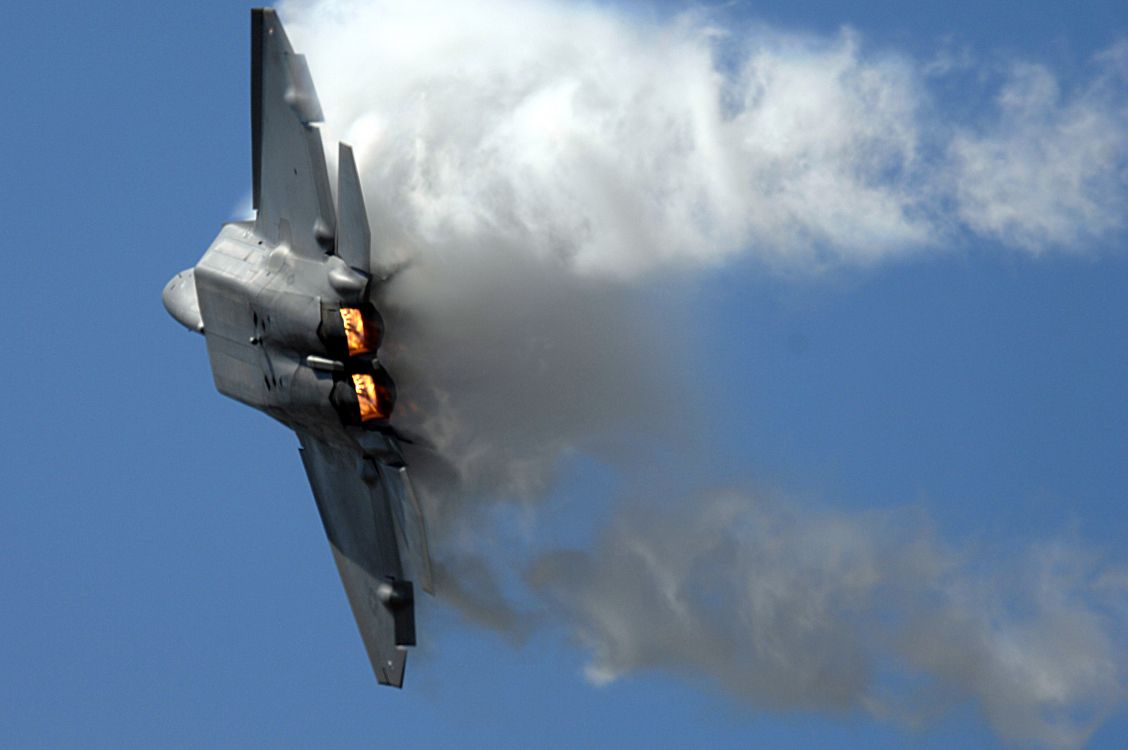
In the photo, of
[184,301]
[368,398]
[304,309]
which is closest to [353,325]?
[304,309]

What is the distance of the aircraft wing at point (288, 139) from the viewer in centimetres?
2097

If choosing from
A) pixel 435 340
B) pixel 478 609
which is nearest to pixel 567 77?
pixel 435 340

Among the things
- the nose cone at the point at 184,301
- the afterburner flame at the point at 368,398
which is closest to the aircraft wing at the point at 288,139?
the afterburner flame at the point at 368,398

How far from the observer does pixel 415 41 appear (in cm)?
2273

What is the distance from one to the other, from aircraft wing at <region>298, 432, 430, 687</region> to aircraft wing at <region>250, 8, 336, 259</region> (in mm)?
2839

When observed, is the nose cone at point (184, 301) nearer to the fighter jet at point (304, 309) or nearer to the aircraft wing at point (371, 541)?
the fighter jet at point (304, 309)

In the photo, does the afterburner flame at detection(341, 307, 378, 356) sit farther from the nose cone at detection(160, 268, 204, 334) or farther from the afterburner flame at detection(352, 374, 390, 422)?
the nose cone at detection(160, 268, 204, 334)

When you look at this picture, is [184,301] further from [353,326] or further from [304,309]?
[353,326]

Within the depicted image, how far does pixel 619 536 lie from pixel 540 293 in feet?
11.0

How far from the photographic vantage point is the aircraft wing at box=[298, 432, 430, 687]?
2345 cm

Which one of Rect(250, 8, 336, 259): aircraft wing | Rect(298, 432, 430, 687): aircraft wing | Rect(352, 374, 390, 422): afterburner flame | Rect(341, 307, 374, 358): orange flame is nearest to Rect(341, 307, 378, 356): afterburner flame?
Rect(341, 307, 374, 358): orange flame

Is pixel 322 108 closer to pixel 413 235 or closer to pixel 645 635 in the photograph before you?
pixel 413 235

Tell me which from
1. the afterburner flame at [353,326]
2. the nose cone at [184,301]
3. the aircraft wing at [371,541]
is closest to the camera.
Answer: the afterburner flame at [353,326]

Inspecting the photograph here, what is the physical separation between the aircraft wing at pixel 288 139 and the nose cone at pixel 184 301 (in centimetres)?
228
